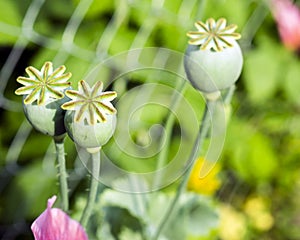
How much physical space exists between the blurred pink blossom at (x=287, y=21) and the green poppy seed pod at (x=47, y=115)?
1.03 m

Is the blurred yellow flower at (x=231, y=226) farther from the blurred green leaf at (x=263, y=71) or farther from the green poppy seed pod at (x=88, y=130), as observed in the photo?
the green poppy seed pod at (x=88, y=130)

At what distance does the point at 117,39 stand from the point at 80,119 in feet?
2.76

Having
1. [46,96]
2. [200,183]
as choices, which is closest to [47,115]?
[46,96]

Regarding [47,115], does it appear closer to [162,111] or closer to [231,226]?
[162,111]

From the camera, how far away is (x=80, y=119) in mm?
393

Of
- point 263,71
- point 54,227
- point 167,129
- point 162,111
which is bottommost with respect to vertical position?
point 54,227

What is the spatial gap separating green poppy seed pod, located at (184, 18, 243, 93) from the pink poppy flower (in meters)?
0.12

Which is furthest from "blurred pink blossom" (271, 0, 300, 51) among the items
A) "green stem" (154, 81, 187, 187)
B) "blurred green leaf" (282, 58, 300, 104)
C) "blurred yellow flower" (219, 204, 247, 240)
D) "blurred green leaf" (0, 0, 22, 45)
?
"green stem" (154, 81, 187, 187)

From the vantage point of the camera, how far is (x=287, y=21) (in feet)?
4.60

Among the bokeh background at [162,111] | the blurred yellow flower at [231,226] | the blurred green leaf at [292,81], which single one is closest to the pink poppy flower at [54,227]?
the bokeh background at [162,111]

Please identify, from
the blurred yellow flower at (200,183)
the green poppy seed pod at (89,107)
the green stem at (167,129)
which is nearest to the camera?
the green poppy seed pod at (89,107)

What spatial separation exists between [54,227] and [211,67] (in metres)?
0.14

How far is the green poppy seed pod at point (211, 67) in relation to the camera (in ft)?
1.50

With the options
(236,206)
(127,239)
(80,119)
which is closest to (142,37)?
(236,206)
